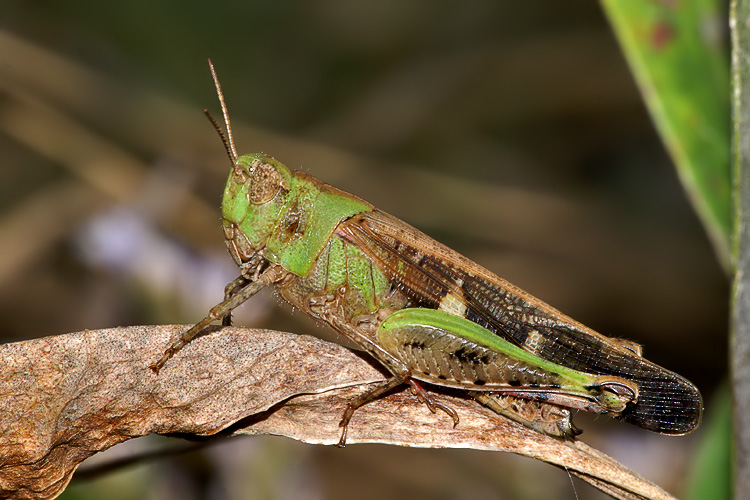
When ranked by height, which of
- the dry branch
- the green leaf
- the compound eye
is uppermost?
the green leaf

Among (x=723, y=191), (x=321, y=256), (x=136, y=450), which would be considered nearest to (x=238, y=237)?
(x=321, y=256)

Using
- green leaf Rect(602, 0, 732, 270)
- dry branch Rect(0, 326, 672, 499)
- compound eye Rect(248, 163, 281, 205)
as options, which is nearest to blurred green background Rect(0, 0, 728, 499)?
green leaf Rect(602, 0, 732, 270)

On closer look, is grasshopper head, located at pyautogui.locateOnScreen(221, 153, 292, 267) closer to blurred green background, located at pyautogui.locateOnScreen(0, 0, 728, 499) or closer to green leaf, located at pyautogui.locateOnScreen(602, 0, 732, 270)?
blurred green background, located at pyautogui.locateOnScreen(0, 0, 728, 499)

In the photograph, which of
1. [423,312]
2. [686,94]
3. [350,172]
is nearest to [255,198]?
[423,312]

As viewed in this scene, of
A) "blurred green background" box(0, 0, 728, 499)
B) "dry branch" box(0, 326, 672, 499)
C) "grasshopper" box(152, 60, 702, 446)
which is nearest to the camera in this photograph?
"dry branch" box(0, 326, 672, 499)

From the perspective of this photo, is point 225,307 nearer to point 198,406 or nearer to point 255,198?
point 255,198

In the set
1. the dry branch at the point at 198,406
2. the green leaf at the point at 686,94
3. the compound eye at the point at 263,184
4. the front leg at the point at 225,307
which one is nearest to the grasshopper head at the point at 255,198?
the compound eye at the point at 263,184

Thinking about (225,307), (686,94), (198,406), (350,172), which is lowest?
(198,406)
